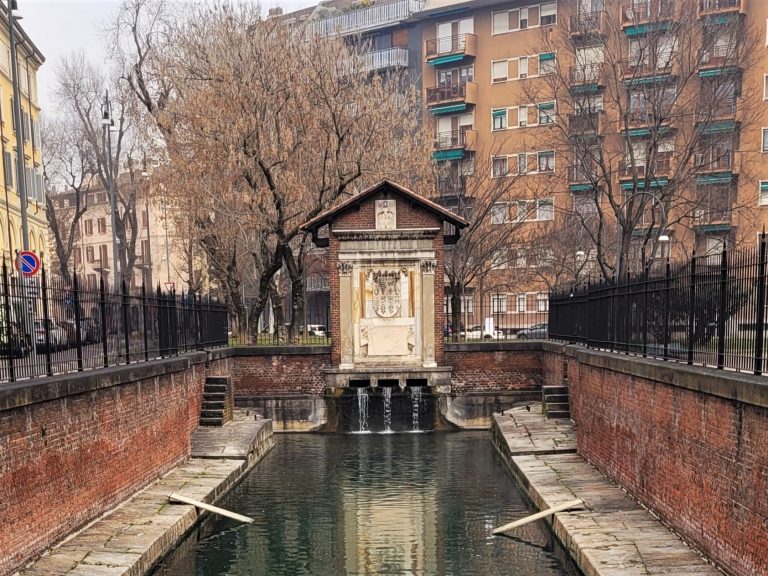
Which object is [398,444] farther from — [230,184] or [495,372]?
[230,184]

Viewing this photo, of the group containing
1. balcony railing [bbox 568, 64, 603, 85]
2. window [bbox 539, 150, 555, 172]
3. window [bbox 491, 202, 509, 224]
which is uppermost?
balcony railing [bbox 568, 64, 603, 85]

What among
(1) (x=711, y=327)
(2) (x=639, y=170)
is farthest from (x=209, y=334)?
(2) (x=639, y=170)

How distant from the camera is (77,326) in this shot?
12359 mm

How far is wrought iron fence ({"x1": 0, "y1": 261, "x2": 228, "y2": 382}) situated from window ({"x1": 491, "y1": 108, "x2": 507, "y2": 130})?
33159mm

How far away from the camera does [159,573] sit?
36.9 ft

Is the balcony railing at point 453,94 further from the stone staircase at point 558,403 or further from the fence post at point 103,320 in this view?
the fence post at point 103,320

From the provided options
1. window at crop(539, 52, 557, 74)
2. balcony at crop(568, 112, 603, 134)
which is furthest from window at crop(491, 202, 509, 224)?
window at crop(539, 52, 557, 74)

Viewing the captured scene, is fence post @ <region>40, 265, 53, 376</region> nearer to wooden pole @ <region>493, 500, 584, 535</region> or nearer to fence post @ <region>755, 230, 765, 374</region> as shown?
wooden pole @ <region>493, 500, 584, 535</region>

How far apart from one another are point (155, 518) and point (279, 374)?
1161 centimetres

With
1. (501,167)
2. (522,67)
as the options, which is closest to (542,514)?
(501,167)

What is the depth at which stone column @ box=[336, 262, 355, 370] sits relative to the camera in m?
22.9

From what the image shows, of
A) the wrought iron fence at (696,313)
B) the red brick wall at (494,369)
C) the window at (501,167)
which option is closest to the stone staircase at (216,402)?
the red brick wall at (494,369)

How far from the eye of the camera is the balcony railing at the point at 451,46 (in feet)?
162

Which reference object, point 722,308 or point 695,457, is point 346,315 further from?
point 722,308
